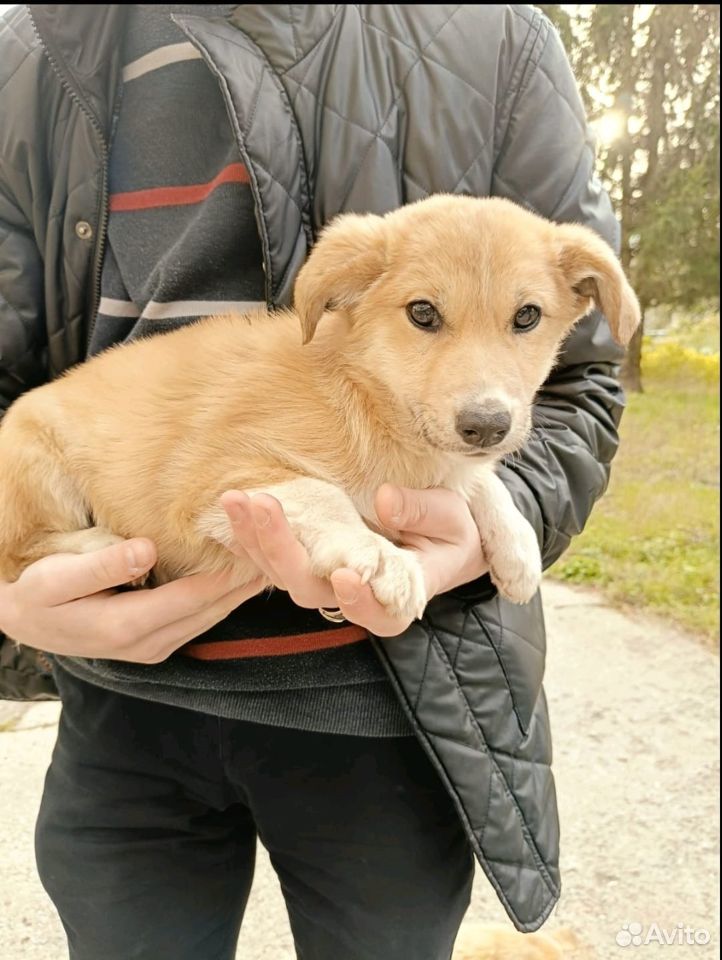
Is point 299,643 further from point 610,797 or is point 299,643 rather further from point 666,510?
point 666,510

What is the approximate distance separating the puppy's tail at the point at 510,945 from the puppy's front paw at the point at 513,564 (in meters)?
→ 0.61

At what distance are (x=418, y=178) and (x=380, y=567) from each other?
0.69m

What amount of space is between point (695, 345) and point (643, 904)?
3.30 meters

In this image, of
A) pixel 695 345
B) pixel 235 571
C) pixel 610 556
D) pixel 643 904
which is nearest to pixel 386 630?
pixel 235 571

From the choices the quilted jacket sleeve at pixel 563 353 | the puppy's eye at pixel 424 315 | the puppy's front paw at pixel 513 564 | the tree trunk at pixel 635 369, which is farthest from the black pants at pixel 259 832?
the tree trunk at pixel 635 369

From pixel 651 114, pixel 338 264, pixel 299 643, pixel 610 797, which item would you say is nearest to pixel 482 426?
pixel 338 264

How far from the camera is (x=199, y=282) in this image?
1.34 metres

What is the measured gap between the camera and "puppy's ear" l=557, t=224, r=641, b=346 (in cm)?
125

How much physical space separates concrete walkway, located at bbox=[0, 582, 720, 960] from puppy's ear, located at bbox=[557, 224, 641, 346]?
109 cm

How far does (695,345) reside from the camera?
168 inches

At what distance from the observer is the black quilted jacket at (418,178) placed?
1180 millimetres

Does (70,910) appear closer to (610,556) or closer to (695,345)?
(610,556)

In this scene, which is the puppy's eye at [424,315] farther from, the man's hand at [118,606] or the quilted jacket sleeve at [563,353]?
the man's hand at [118,606]

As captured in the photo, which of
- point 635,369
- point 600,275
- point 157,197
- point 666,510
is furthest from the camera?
point 666,510
